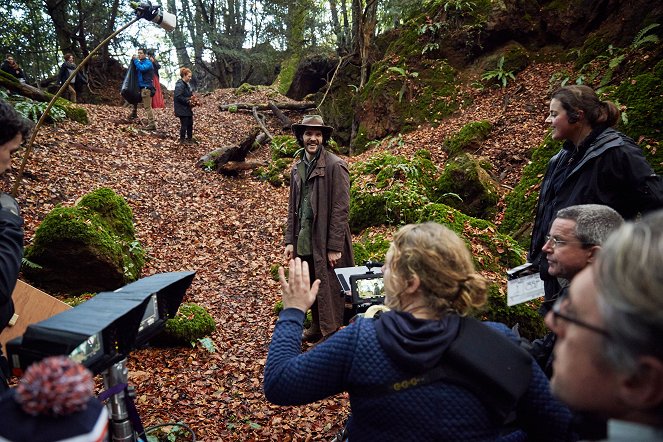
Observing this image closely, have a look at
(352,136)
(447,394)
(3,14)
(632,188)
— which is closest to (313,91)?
(352,136)

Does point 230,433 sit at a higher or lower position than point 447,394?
lower

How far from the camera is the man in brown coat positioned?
4707 mm

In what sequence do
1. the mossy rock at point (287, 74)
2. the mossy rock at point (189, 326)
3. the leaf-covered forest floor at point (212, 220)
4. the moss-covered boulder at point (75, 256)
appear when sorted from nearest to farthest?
the leaf-covered forest floor at point (212, 220), the mossy rock at point (189, 326), the moss-covered boulder at point (75, 256), the mossy rock at point (287, 74)

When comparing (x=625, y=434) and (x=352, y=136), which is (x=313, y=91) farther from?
(x=625, y=434)

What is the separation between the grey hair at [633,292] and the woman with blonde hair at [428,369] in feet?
2.04

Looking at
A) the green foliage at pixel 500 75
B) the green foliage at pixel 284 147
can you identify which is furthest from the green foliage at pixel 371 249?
the green foliage at pixel 500 75

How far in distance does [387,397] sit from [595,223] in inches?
66.3

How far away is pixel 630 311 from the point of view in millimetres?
901

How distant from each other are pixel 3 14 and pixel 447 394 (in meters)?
20.5

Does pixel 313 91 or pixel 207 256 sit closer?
pixel 207 256

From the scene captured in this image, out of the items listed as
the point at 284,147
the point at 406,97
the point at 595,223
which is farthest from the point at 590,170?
the point at 284,147

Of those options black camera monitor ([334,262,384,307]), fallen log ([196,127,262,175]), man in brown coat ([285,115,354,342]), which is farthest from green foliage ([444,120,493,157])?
black camera monitor ([334,262,384,307])

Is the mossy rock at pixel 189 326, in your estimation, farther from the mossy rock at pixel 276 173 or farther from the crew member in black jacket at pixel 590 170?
the mossy rock at pixel 276 173

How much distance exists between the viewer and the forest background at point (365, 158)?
4.62 meters
